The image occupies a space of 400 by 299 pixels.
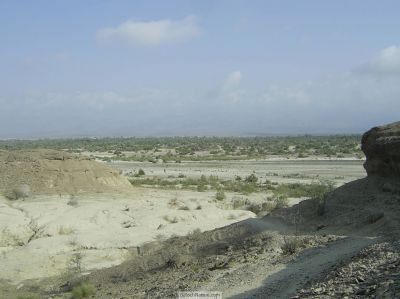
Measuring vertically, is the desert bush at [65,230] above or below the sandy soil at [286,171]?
below

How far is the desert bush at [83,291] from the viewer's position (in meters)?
16.0

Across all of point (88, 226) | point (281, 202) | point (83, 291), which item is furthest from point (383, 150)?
point (88, 226)

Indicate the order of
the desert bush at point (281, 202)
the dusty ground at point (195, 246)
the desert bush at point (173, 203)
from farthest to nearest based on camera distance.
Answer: the desert bush at point (173, 203) < the desert bush at point (281, 202) < the dusty ground at point (195, 246)

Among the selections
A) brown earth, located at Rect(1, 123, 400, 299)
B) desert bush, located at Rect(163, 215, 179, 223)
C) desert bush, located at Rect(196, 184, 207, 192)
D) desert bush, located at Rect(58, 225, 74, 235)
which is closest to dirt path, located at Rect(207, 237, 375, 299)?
brown earth, located at Rect(1, 123, 400, 299)

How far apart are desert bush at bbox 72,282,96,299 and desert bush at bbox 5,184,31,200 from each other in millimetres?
14081

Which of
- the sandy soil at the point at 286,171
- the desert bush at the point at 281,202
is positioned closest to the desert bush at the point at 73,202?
the desert bush at the point at 281,202

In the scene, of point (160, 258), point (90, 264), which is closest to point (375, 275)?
point (160, 258)

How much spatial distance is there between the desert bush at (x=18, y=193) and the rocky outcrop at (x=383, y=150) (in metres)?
17.4

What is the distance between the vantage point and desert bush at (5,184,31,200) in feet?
95.6

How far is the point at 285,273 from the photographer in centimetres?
1327

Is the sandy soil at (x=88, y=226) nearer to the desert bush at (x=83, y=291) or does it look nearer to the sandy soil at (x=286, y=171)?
the desert bush at (x=83, y=291)

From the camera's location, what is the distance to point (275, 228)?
18125mm

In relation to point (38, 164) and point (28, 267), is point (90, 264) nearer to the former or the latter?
point (28, 267)

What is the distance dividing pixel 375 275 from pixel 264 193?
27.1 meters
